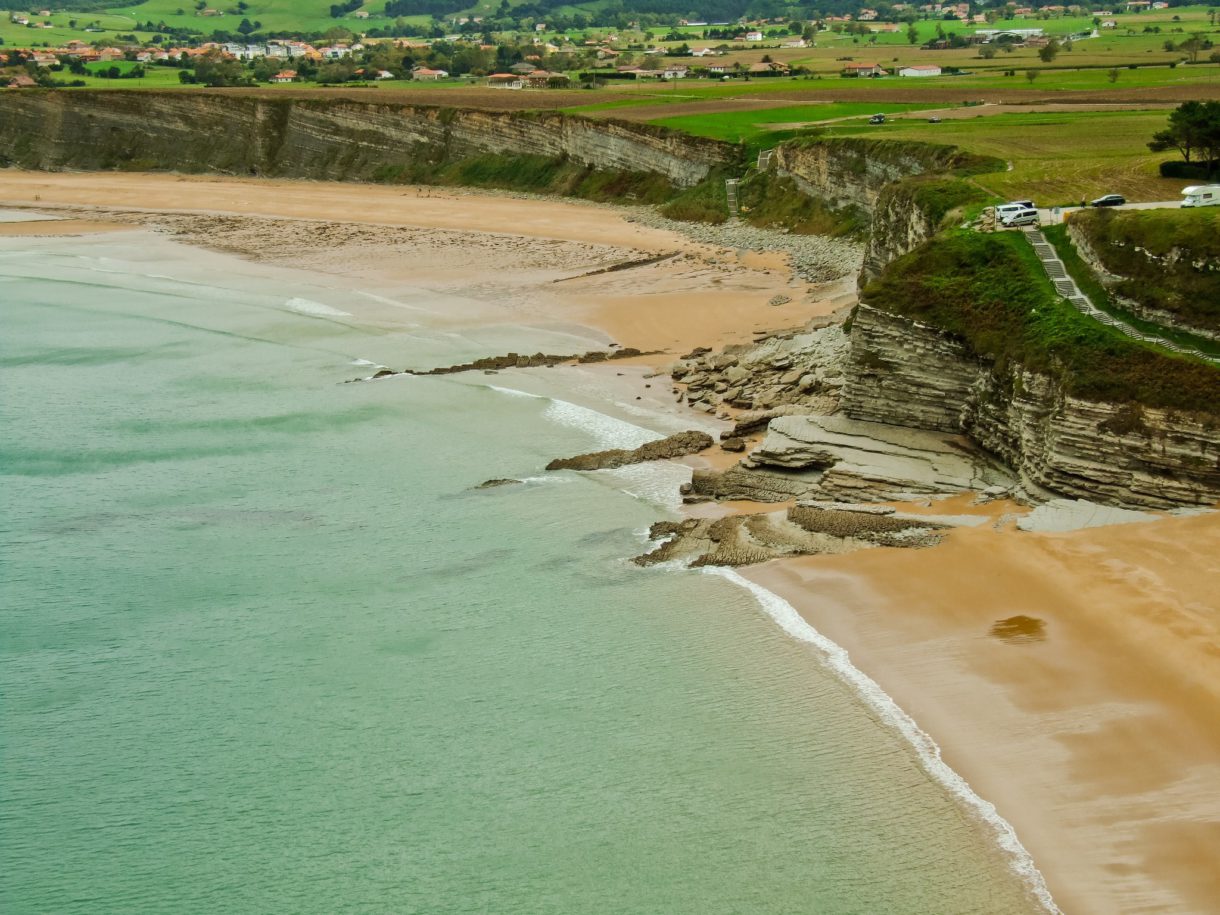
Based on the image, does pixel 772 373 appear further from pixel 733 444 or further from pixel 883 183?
pixel 883 183

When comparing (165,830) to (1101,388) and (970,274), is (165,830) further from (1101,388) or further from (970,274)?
(970,274)

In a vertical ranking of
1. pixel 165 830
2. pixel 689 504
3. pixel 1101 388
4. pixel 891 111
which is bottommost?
pixel 165 830

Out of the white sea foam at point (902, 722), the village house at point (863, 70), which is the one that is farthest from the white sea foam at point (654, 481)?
the village house at point (863, 70)

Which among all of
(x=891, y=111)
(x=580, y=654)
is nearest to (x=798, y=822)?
(x=580, y=654)

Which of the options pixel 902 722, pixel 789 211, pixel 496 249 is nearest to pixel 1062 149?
pixel 789 211

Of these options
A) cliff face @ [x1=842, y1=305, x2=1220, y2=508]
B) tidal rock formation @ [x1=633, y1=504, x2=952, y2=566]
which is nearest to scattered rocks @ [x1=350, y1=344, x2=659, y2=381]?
cliff face @ [x1=842, y1=305, x2=1220, y2=508]

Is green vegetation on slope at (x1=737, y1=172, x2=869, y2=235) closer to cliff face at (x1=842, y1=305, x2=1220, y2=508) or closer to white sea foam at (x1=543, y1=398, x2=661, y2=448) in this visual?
white sea foam at (x1=543, y1=398, x2=661, y2=448)

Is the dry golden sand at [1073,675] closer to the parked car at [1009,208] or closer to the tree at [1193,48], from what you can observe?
the parked car at [1009,208]
